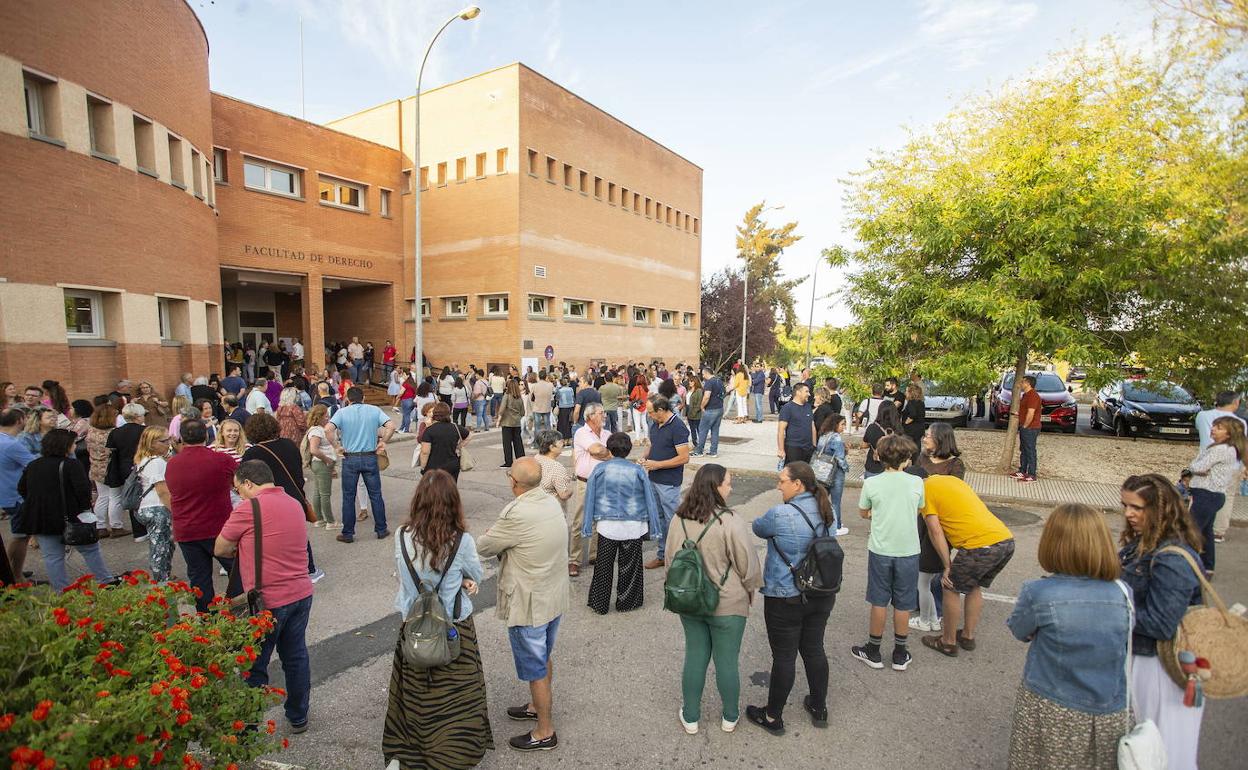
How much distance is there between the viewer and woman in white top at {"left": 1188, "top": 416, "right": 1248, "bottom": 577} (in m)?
5.97

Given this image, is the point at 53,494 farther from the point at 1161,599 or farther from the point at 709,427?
the point at 709,427

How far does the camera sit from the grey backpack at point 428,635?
3.13m

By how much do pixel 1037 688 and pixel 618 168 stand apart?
2938cm

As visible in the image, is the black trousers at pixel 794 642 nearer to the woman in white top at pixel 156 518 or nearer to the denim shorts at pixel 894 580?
the denim shorts at pixel 894 580

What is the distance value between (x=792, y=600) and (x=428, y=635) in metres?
2.08

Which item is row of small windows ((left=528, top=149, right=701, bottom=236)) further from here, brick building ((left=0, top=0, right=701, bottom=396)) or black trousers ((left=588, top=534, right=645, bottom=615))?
black trousers ((left=588, top=534, right=645, bottom=615))

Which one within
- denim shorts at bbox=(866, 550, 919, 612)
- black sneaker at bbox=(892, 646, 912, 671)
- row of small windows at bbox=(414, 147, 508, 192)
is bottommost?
black sneaker at bbox=(892, 646, 912, 671)

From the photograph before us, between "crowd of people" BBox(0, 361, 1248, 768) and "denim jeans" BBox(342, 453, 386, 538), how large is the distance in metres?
0.03

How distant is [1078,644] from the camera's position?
8.88ft

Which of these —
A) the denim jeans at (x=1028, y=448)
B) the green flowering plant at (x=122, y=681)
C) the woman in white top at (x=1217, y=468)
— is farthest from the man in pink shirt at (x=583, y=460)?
the denim jeans at (x=1028, y=448)

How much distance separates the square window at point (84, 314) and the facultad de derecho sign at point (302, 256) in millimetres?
8791

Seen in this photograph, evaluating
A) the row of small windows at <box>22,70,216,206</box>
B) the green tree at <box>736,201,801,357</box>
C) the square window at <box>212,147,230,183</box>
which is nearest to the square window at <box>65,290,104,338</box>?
the row of small windows at <box>22,70,216,206</box>

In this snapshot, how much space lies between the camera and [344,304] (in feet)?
92.0

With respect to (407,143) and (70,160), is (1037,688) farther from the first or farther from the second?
(407,143)
